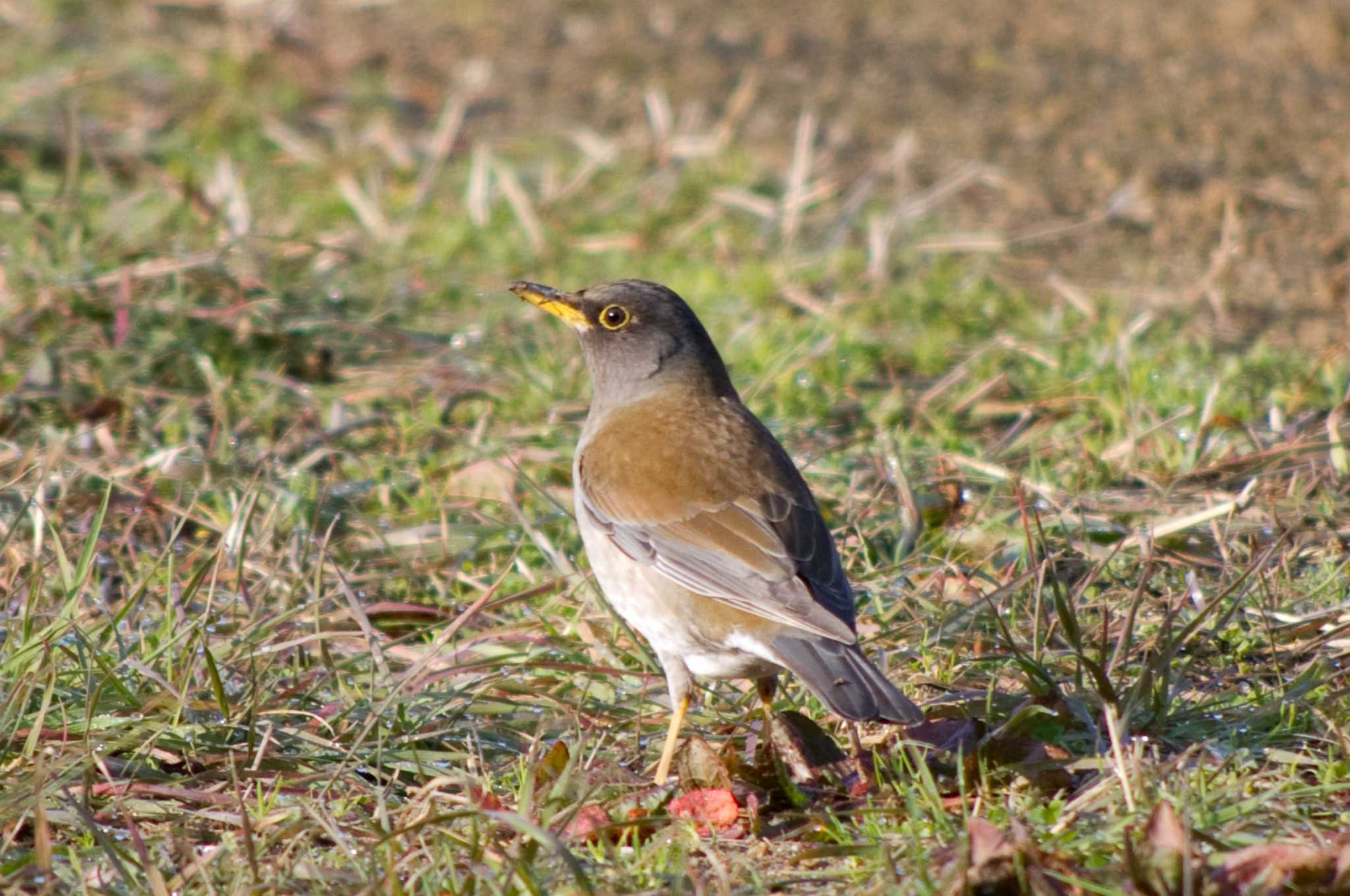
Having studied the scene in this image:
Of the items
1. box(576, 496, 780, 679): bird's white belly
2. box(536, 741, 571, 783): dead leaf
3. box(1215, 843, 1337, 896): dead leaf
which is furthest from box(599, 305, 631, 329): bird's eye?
box(1215, 843, 1337, 896): dead leaf

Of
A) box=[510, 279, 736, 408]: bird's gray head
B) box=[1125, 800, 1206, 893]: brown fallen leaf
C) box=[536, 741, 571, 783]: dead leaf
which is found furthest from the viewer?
box=[510, 279, 736, 408]: bird's gray head

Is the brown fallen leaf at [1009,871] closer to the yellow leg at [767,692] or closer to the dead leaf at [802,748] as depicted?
the dead leaf at [802,748]

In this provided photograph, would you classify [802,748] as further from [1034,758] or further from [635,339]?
[635,339]

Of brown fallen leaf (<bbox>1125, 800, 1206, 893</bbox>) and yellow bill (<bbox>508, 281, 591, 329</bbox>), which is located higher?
brown fallen leaf (<bbox>1125, 800, 1206, 893</bbox>)

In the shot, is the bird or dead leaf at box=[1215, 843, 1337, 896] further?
the bird

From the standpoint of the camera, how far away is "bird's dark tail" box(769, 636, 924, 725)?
12.6 feet

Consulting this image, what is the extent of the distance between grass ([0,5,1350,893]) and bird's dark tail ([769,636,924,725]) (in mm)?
241

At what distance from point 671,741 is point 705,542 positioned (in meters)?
0.59

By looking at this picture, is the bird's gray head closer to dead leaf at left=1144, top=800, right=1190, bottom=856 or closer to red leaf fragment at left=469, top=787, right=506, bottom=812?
red leaf fragment at left=469, top=787, right=506, bottom=812

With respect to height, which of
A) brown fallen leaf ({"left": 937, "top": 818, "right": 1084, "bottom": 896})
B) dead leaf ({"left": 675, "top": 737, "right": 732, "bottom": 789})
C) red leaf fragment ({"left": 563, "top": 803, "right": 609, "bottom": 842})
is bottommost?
red leaf fragment ({"left": 563, "top": 803, "right": 609, "bottom": 842})

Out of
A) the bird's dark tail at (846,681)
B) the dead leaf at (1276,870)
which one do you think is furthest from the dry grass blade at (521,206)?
the dead leaf at (1276,870)

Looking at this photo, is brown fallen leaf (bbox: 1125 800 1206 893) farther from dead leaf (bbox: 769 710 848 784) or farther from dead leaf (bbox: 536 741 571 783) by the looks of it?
dead leaf (bbox: 536 741 571 783)

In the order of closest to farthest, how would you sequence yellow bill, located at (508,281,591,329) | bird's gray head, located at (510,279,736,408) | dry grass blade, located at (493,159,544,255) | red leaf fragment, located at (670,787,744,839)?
red leaf fragment, located at (670,787,744,839), bird's gray head, located at (510,279,736,408), yellow bill, located at (508,281,591,329), dry grass blade, located at (493,159,544,255)

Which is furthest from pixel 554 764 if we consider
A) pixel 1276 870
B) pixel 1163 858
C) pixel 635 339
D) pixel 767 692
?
pixel 635 339
